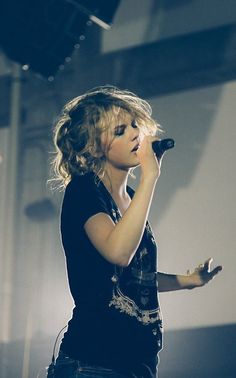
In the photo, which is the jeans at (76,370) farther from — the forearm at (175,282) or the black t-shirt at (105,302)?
the forearm at (175,282)

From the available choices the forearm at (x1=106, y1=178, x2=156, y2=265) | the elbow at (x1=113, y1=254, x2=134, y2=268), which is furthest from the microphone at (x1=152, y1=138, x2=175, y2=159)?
the elbow at (x1=113, y1=254, x2=134, y2=268)

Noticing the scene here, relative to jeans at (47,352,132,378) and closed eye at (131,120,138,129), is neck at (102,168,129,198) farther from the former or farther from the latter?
jeans at (47,352,132,378)

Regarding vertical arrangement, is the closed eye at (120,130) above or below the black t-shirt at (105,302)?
above

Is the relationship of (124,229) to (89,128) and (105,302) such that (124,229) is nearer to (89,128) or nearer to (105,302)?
(105,302)

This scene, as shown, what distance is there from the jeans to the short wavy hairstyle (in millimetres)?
426

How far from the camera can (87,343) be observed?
4.69 feet

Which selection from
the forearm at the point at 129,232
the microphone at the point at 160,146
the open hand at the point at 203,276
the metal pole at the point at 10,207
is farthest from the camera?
the metal pole at the point at 10,207

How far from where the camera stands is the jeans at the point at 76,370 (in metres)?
1.42

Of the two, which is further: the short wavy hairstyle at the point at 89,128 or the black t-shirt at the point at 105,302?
the short wavy hairstyle at the point at 89,128

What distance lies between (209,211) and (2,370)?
145cm

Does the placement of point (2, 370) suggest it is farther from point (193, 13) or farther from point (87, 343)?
point (87, 343)

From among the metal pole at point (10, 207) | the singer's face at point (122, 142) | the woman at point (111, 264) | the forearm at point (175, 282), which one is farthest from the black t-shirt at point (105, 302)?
the metal pole at point (10, 207)

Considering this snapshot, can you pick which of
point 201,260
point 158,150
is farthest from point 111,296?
point 201,260

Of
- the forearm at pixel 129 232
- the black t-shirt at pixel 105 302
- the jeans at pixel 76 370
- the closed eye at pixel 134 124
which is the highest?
the closed eye at pixel 134 124
